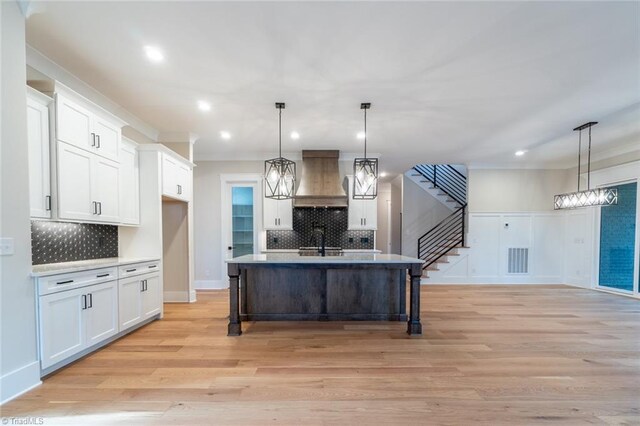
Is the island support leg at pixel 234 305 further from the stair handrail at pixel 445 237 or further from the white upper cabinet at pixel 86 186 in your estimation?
the stair handrail at pixel 445 237

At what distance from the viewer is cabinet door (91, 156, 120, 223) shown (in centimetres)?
303

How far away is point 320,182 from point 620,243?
613 centimetres

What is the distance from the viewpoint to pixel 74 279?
2551mm

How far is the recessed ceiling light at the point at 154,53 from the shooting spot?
2500 mm

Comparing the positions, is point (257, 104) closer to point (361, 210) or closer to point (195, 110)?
point (195, 110)

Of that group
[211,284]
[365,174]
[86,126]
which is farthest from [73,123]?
[211,284]

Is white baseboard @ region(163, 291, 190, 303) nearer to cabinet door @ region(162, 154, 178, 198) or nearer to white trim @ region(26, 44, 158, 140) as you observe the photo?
cabinet door @ region(162, 154, 178, 198)

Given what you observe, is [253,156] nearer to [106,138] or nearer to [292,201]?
[292,201]

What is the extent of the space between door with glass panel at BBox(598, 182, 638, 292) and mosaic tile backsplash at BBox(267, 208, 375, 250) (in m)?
4.84

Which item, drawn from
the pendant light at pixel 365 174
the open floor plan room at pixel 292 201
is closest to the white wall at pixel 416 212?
the open floor plan room at pixel 292 201

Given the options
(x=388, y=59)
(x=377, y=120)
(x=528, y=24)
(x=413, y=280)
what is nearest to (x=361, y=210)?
(x=377, y=120)

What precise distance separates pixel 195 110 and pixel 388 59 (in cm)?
262

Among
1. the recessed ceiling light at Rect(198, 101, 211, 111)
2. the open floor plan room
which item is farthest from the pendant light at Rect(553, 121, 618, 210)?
the recessed ceiling light at Rect(198, 101, 211, 111)

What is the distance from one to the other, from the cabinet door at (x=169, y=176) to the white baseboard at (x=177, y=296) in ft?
5.72
